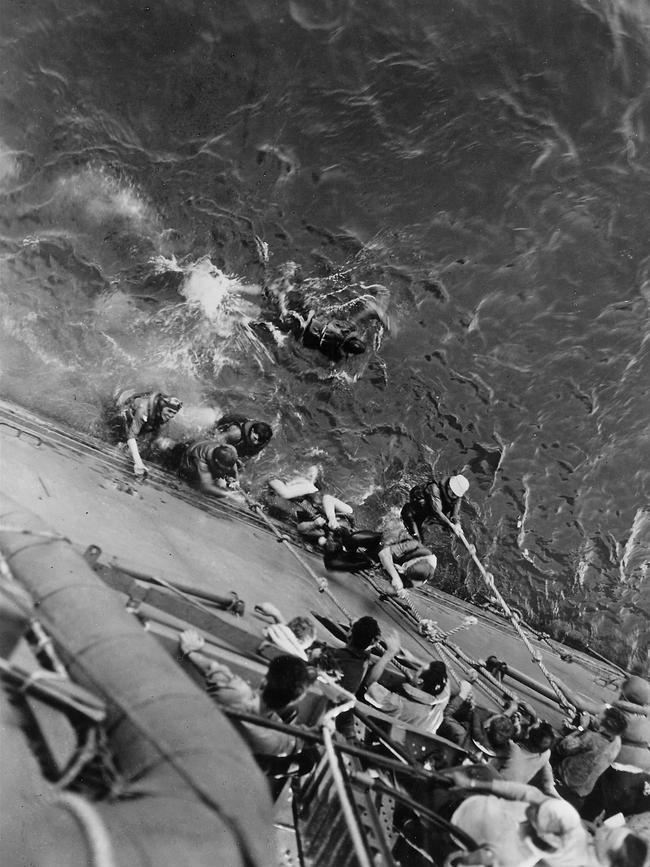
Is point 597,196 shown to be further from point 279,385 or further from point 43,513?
point 43,513

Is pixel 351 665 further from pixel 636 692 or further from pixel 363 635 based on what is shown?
pixel 636 692

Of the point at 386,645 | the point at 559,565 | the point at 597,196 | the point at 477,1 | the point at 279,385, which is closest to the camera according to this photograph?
the point at 386,645

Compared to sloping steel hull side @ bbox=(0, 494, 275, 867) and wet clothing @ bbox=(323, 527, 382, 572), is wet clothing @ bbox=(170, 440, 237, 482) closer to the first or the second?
wet clothing @ bbox=(323, 527, 382, 572)

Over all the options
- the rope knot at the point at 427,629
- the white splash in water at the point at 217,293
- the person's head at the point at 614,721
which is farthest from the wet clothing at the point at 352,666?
the white splash in water at the point at 217,293

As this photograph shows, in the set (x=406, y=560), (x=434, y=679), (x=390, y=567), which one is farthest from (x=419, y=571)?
(x=434, y=679)

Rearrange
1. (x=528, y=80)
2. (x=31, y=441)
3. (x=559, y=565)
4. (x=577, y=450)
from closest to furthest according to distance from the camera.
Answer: (x=31, y=441), (x=528, y=80), (x=577, y=450), (x=559, y=565)

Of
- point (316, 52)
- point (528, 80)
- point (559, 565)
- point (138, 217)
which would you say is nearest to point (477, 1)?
point (528, 80)

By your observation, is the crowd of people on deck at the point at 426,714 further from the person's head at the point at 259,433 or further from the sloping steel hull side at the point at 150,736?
the sloping steel hull side at the point at 150,736

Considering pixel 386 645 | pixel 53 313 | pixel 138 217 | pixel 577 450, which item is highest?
pixel 138 217
